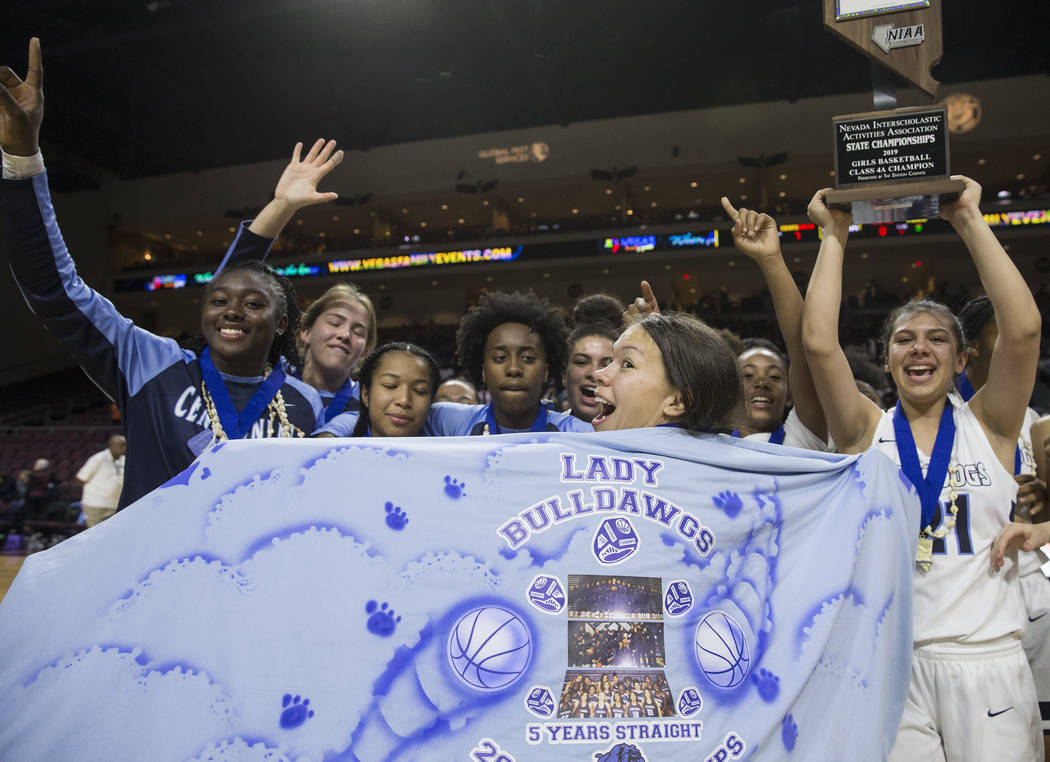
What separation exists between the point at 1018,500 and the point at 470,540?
156 cm

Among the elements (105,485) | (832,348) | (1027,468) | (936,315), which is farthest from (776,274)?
(105,485)

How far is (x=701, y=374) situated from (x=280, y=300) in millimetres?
1442

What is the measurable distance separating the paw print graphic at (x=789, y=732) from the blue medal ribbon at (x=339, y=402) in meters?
1.92

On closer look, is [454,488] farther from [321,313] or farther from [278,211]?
[321,313]

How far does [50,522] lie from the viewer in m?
9.18

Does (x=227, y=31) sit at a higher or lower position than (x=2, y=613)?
higher

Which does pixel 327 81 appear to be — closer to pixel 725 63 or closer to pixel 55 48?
pixel 55 48

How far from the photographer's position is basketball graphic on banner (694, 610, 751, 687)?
162 centimetres

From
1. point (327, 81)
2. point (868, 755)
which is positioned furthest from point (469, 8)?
point (868, 755)

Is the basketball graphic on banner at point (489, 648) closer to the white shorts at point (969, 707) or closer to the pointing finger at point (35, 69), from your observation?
the white shorts at point (969, 707)

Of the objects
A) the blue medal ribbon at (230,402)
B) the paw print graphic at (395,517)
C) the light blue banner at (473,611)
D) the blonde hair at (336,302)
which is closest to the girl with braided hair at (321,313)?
the blonde hair at (336,302)

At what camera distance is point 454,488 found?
1.67 m

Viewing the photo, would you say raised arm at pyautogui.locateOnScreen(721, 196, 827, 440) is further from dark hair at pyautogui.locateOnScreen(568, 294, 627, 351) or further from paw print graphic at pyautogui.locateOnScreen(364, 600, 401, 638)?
paw print graphic at pyautogui.locateOnScreen(364, 600, 401, 638)

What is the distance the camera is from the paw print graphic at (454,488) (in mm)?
1667
